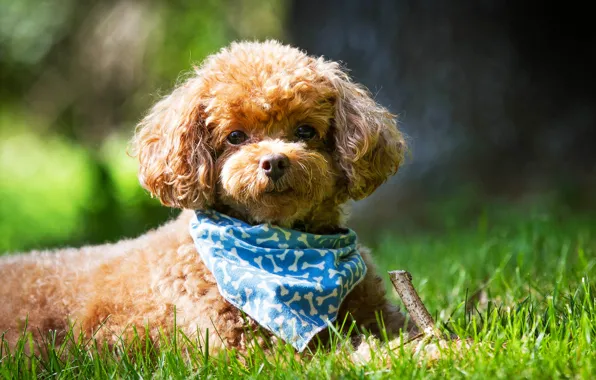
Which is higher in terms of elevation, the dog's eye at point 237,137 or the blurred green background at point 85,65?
the blurred green background at point 85,65

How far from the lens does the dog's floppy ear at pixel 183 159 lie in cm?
311

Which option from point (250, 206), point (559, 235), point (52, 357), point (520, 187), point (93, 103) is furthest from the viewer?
point (93, 103)

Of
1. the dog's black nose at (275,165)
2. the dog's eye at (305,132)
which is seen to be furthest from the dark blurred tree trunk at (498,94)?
the dog's black nose at (275,165)

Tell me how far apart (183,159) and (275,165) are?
458 mm

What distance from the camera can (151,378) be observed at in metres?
2.60

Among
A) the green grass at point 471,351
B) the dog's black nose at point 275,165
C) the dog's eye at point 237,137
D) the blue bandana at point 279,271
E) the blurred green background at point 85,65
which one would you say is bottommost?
the green grass at point 471,351

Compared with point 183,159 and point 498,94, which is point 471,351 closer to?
point 183,159

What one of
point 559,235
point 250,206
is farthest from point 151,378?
point 559,235

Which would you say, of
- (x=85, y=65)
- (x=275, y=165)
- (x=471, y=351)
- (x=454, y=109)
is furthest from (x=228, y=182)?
(x=85, y=65)

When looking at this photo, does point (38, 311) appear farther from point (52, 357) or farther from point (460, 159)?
point (460, 159)

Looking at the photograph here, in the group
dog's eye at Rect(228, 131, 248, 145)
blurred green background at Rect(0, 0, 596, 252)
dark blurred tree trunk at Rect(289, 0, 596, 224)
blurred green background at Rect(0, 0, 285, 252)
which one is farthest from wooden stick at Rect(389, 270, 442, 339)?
blurred green background at Rect(0, 0, 285, 252)

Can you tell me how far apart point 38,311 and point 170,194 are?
0.76 meters

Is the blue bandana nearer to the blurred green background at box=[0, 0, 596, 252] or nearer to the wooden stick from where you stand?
the wooden stick

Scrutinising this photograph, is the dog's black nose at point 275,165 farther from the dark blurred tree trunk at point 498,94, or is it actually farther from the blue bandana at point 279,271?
the dark blurred tree trunk at point 498,94
